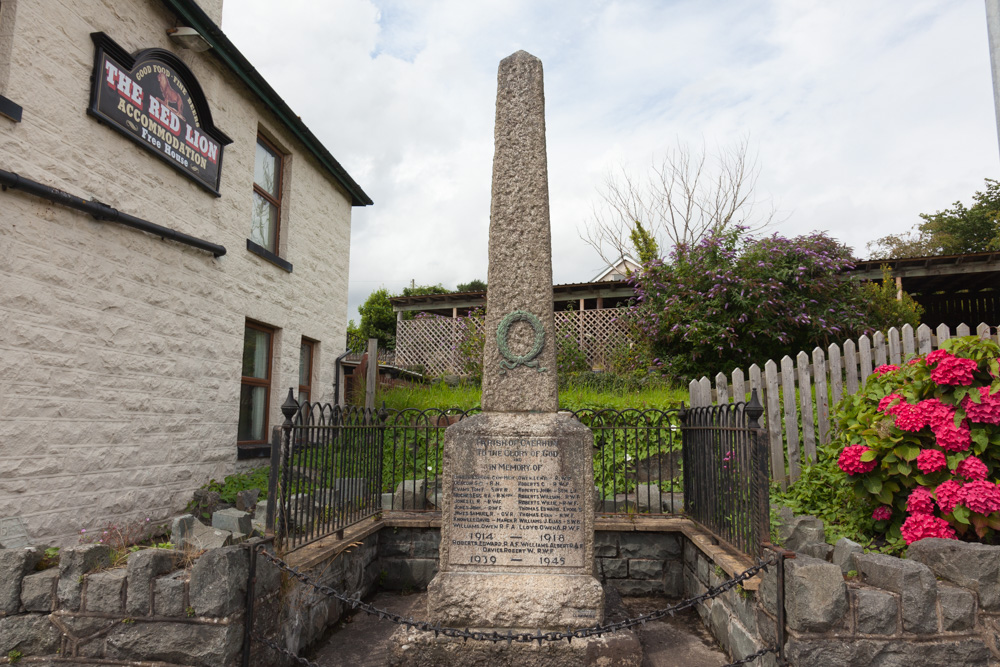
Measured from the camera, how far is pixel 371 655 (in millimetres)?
3578

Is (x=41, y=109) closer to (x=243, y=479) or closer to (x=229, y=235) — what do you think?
(x=229, y=235)

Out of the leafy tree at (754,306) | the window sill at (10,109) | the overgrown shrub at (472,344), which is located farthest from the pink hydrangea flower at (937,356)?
the overgrown shrub at (472,344)

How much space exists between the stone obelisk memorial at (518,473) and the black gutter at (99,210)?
338 centimetres

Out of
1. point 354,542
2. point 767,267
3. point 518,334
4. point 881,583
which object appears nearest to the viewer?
point 881,583

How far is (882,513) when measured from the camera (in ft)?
13.2

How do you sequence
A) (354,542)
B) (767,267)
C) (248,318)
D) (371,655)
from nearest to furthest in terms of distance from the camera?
1. (371,655)
2. (354,542)
3. (248,318)
4. (767,267)

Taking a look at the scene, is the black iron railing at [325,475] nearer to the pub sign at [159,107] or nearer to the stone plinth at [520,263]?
the stone plinth at [520,263]

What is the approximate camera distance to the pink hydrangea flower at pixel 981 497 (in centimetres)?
330

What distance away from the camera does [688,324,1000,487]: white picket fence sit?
19.7ft

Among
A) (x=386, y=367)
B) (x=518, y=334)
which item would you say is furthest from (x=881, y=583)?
(x=386, y=367)

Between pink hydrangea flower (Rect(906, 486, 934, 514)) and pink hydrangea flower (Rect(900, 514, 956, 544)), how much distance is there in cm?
4

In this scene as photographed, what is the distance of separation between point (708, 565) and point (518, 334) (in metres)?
2.12

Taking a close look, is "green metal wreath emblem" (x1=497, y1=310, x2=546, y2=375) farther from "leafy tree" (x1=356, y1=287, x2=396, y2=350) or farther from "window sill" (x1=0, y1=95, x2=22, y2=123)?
"leafy tree" (x1=356, y1=287, x2=396, y2=350)

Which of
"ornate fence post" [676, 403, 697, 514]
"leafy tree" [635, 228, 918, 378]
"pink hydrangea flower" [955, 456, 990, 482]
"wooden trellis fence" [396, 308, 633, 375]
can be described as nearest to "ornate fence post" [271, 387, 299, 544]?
"ornate fence post" [676, 403, 697, 514]
